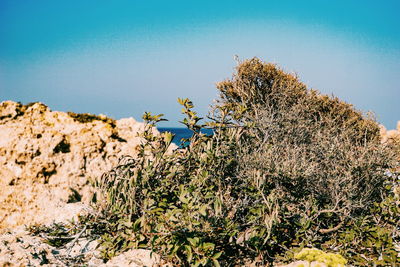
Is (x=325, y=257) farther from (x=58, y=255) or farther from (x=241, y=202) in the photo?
(x=58, y=255)

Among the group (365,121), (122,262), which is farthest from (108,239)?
(365,121)

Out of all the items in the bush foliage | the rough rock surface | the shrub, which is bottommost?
the rough rock surface

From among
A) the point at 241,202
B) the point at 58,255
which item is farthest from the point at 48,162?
the point at 241,202

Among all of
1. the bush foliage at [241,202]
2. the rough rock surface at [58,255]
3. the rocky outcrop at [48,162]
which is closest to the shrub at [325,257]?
the bush foliage at [241,202]

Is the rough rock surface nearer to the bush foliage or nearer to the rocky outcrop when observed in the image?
the bush foliage

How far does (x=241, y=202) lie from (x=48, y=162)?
374 cm

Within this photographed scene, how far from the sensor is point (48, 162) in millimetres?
5801

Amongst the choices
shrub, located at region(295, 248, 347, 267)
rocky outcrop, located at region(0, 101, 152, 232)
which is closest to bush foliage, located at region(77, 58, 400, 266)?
shrub, located at region(295, 248, 347, 267)

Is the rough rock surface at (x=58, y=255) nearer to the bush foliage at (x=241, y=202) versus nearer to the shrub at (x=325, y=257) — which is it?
the bush foliage at (x=241, y=202)

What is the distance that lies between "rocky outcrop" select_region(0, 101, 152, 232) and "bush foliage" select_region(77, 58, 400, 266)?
5.94ft

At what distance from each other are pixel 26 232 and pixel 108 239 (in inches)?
59.8

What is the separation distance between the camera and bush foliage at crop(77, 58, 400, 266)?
341 centimetres

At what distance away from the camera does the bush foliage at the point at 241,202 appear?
3408 millimetres

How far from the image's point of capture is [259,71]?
279 inches
